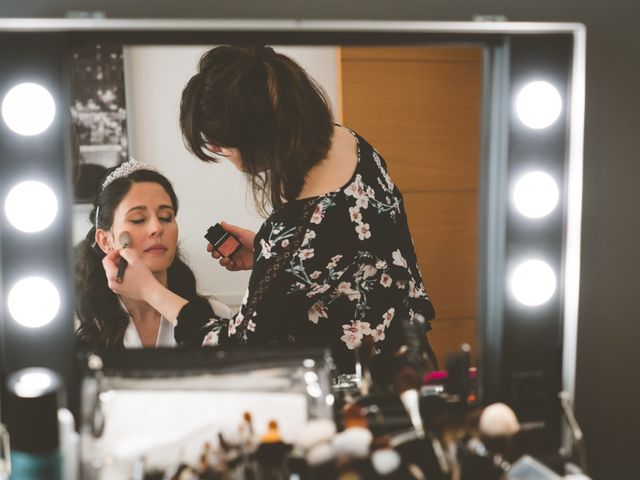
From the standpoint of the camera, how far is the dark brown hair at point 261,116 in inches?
28.4

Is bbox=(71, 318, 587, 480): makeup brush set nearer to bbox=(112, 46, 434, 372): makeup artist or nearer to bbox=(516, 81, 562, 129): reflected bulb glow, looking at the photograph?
bbox=(112, 46, 434, 372): makeup artist

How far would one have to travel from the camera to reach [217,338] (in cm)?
75

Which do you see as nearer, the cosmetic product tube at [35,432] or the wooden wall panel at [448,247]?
the cosmetic product tube at [35,432]

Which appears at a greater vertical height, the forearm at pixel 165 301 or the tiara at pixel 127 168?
the tiara at pixel 127 168

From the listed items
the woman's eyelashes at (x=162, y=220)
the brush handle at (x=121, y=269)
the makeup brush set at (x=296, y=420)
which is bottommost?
the makeup brush set at (x=296, y=420)

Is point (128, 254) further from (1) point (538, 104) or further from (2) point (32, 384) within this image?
(1) point (538, 104)

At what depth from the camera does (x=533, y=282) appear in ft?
2.59

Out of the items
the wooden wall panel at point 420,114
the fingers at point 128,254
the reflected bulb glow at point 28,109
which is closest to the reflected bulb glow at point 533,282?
the wooden wall panel at point 420,114

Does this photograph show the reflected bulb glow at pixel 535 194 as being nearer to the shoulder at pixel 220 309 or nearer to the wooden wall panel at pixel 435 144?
the wooden wall panel at pixel 435 144

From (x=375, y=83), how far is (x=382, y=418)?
0.39 metres

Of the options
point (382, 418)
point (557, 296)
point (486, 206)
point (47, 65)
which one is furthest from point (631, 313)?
point (47, 65)

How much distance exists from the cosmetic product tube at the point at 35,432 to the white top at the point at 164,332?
0.39ft

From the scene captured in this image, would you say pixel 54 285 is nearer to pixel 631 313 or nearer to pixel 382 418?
pixel 382 418

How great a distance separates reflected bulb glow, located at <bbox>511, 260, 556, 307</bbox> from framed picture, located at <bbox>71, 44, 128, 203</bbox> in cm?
49
